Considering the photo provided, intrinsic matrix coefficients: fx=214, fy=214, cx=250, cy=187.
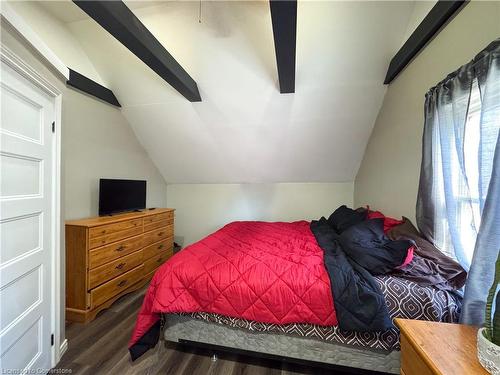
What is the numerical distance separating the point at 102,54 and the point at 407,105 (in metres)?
3.31

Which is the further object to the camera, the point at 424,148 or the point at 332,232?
the point at 332,232

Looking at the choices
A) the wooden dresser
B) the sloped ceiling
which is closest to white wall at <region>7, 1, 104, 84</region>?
the sloped ceiling

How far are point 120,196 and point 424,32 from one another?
340cm

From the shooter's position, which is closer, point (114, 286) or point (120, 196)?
point (114, 286)

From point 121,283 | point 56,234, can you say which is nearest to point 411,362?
point 56,234

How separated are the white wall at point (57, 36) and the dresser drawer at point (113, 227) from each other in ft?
5.70

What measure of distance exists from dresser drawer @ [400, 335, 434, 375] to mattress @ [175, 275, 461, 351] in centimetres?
39

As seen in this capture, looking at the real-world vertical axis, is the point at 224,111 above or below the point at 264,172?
above

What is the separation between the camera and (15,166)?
3.68 feet

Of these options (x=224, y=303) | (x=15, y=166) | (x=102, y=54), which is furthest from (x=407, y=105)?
(x=102, y=54)

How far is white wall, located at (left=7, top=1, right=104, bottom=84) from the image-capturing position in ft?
6.07

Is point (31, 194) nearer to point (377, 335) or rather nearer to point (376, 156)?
point (377, 335)

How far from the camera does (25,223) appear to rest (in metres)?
1.20

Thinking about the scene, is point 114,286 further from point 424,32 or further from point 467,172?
point 424,32
